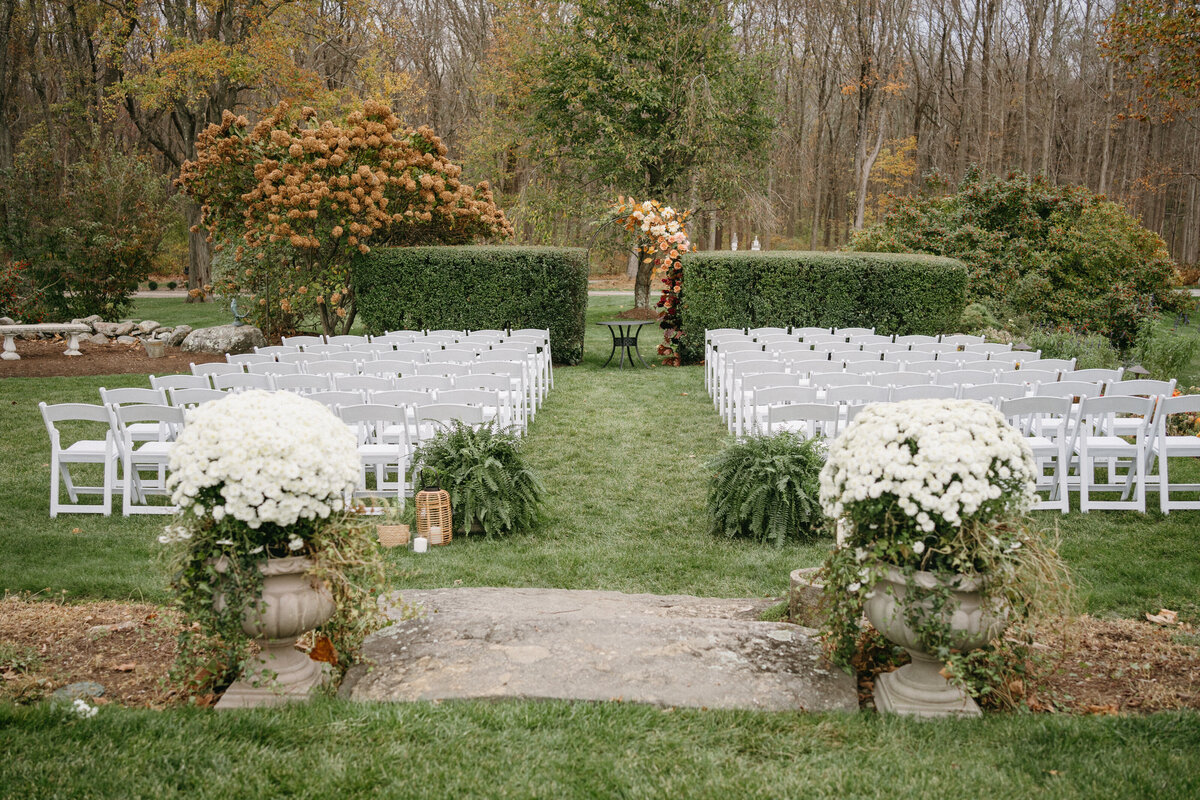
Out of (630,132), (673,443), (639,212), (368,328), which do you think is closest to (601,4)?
(630,132)

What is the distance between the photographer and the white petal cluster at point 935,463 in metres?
3.15

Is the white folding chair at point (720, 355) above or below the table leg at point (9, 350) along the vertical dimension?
above

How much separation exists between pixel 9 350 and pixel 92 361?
1759 millimetres

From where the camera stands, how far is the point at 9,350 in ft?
52.3

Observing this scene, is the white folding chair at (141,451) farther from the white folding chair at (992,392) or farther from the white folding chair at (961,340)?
the white folding chair at (961,340)

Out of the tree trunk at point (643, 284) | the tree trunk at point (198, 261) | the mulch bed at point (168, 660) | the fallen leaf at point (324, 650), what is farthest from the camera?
the tree trunk at point (198, 261)

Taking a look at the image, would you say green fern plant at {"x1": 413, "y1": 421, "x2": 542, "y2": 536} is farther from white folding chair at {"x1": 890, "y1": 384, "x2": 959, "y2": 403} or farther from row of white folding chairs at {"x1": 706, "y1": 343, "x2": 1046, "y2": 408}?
row of white folding chairs at {"x1": 706, "y1": 343, "x2": 1046, "y2": 408}

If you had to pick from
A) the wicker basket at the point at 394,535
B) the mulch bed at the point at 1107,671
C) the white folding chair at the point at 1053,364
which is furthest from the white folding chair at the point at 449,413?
the white folding chair at the point at 1053,364

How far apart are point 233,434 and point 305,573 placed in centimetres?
61

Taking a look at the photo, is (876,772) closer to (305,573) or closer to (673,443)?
(305,573)

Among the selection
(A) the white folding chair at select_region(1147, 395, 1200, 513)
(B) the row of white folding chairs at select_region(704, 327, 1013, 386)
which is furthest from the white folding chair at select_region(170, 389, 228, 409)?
(A) the white folding chair at select_region(1147, 395, 1200, 513)

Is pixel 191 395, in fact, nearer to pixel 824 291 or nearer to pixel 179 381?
pixel 179 381

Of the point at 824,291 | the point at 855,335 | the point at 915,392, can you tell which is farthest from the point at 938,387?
the point at 824,291

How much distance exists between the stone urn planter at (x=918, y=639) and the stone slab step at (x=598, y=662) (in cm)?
19
